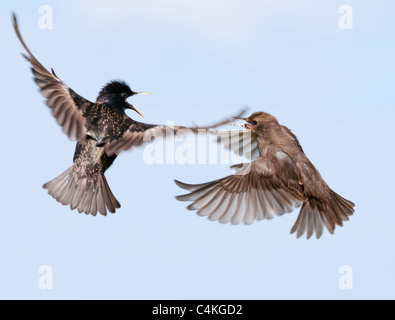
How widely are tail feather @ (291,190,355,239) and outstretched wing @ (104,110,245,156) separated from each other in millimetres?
1453

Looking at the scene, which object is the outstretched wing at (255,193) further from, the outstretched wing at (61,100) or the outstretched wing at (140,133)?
the outstretched wing at (61,100)

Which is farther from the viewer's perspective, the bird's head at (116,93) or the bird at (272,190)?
the bird's head at (116,93)

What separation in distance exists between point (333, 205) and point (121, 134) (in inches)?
90.8

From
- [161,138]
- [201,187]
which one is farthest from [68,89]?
[201,187]

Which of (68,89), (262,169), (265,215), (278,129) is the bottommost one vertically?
(265,215)

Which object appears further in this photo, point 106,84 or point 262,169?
point 106,84

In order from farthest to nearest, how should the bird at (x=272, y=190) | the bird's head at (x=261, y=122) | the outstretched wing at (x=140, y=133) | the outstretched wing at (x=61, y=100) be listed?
the bird's head at (x=261, y=122) → the bird at (x=272, y=190) → the outstretched wing at (x=61, y=100) → the outstretched wing at (x=140, y=133)

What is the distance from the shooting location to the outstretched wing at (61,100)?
6184mm

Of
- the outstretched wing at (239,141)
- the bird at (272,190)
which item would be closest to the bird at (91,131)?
the bird at (272,190)

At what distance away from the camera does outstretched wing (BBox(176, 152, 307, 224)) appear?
6336mm

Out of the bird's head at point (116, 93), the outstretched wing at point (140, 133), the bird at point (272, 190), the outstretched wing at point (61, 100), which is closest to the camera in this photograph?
the outstretched wing at point (140, 133)

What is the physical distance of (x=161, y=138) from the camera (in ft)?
20.2

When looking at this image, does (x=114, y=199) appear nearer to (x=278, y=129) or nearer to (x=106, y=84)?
(x=106, y=84)

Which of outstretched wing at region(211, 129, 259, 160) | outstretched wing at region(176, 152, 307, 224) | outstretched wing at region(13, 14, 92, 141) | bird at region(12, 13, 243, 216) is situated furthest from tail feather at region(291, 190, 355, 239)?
outstretched wing at region(13, 14, 92, 141)
